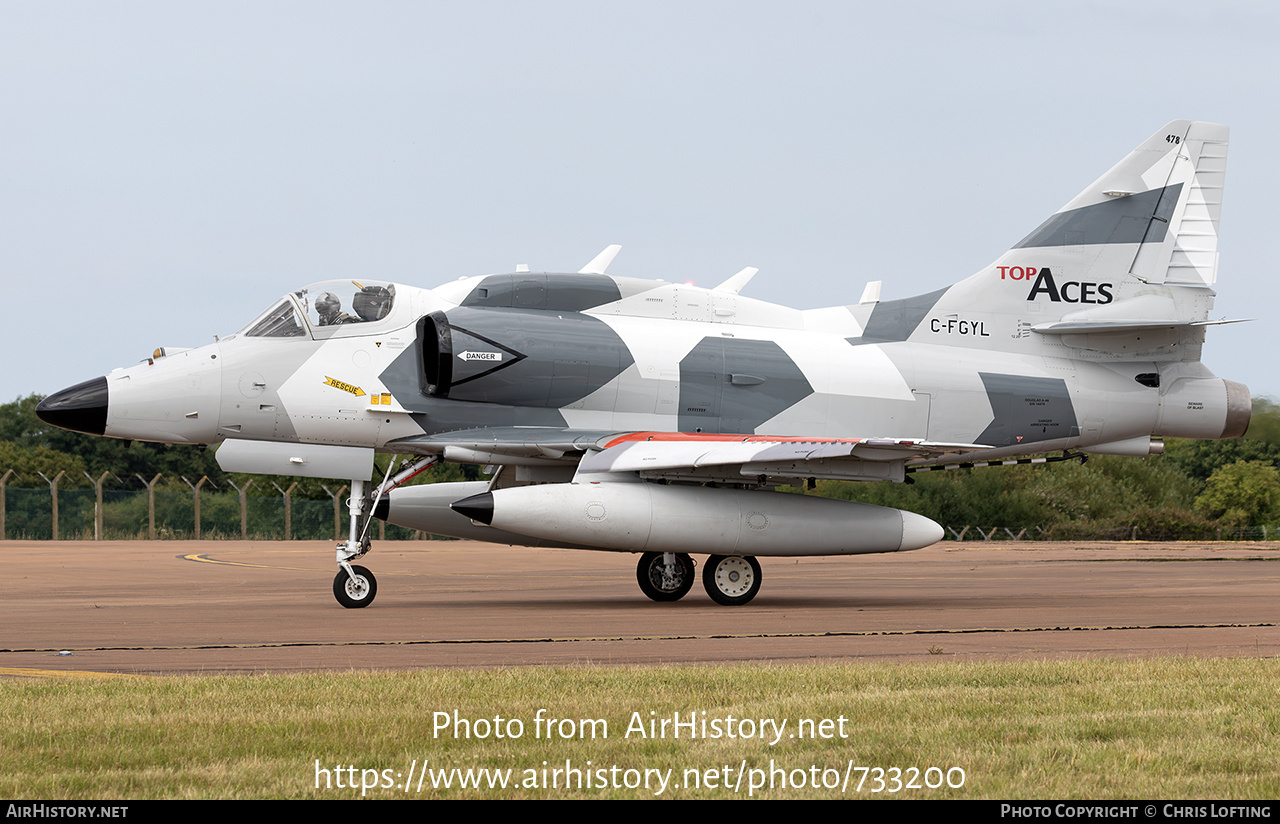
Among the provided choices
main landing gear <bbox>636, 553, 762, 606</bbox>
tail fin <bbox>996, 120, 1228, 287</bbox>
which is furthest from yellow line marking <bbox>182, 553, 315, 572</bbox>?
tail fin <bbox>996, 120, 1228, 287</bbox>

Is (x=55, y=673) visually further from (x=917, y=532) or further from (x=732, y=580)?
(x=917, y=532)

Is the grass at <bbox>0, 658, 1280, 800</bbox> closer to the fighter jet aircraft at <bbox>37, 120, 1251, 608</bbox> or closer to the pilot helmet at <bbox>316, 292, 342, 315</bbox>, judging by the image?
the fighter jet aircraft at <bbox>37, 120, 1251, 608</bbox>

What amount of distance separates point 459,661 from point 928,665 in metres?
3.23

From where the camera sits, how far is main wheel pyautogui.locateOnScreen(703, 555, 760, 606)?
15.0 m

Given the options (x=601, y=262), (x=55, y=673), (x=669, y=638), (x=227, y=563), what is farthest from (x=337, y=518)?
(x=55, y=673)

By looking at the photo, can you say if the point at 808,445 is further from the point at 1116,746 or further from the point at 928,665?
the point at 1116,746

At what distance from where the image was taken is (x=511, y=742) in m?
5.55

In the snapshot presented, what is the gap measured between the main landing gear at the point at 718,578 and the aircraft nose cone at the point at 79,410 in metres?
Result: 6.86

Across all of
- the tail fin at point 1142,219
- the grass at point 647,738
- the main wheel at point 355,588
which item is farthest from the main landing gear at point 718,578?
the grass at point 647,738

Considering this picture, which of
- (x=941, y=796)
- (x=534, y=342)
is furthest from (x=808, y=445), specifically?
(x=941, y=796)

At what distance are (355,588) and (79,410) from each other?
388 cm

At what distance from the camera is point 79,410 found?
14414mm

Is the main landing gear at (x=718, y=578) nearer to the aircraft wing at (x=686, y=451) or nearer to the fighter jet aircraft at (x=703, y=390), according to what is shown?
the fighter jet aircraft at (x=703, y=390)

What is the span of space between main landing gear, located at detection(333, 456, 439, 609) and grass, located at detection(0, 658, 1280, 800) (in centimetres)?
653
